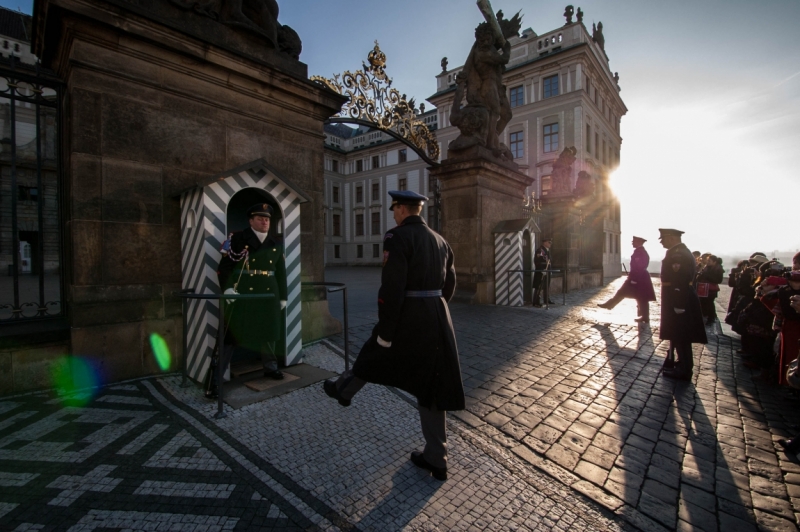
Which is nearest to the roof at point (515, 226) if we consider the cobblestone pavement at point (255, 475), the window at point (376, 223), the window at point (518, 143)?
the cobblestone pavement at point (255, 475)

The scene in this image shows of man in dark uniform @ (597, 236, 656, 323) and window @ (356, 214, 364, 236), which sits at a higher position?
window @ (356, 214, 364, 236)

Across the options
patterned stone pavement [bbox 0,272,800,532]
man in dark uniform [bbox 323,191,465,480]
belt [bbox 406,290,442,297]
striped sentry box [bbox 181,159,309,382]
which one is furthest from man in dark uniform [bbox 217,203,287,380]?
belt [bbox 406,290,442,297]

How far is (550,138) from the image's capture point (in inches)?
1329

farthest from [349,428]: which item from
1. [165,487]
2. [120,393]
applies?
[120,393]

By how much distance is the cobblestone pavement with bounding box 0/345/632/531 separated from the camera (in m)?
2.20

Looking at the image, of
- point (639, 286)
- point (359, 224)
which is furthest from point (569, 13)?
point (639, 286)

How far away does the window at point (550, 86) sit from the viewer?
33106mm

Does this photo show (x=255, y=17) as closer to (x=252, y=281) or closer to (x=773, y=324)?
(x=252, y=281)

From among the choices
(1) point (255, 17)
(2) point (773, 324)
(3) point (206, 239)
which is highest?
(1) point (255, 17)

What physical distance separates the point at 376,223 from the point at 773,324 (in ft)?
144

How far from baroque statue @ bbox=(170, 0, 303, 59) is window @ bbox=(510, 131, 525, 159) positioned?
32.5 metres

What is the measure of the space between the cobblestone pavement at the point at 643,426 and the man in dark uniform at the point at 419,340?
2.71 feet

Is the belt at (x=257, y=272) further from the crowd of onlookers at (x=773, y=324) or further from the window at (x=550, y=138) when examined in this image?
the window at (x=550, y=138)

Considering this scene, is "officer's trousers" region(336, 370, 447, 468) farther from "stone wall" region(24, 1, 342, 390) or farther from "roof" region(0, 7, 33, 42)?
"roof" region(0, 7, 33, 42)
